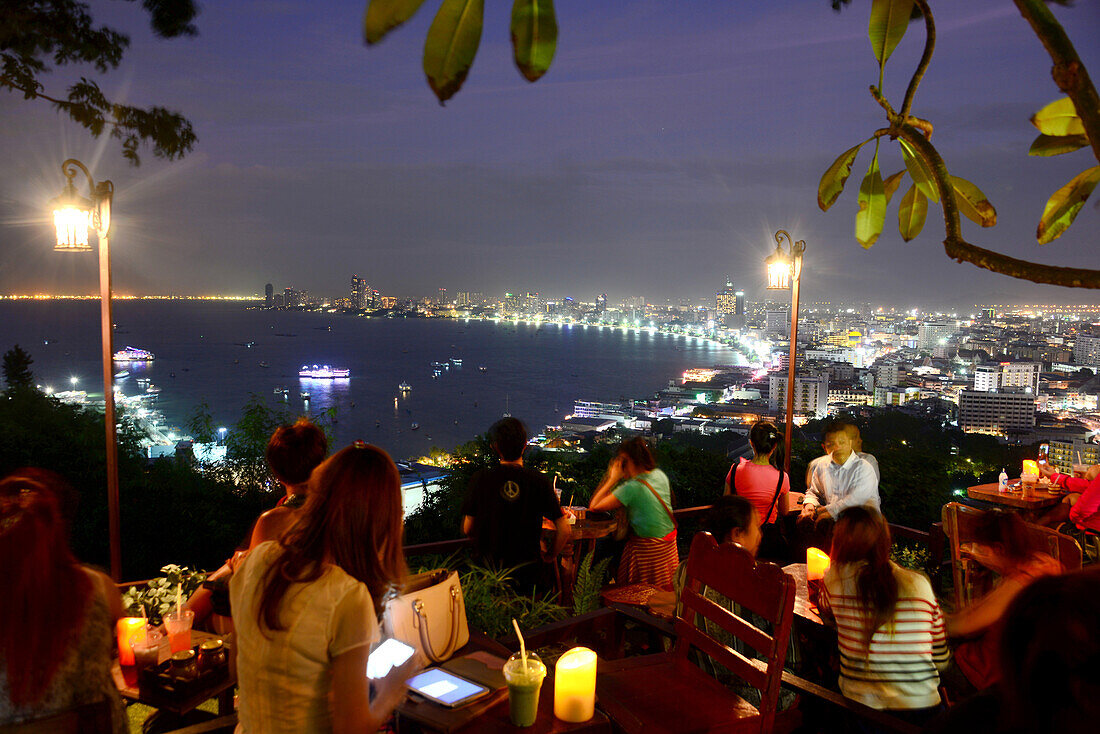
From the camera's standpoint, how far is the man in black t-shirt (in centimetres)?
320

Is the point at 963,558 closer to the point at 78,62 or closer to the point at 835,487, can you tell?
the point at 835,487

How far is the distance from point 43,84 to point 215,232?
84802 millimetres

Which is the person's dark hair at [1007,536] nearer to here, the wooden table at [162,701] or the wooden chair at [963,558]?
the wooden chair at [963,558]

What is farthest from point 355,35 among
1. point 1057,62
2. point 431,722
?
point 431,722

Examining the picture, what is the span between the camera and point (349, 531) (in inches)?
62.6

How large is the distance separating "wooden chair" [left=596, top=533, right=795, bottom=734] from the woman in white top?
883 mm

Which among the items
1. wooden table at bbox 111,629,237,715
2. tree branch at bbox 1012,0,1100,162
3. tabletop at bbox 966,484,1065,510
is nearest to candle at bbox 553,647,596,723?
wooden table at bbox 111,629,237,715

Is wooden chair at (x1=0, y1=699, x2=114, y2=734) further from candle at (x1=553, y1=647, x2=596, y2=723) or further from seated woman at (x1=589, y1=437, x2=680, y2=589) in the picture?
seated woman at (x1=589, y1=437, x2=680, y2=589)

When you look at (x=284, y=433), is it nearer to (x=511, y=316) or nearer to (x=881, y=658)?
(x=881, y=658)

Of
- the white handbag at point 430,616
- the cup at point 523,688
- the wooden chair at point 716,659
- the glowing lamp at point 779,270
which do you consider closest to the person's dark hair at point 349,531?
the white handbag at point 430,616

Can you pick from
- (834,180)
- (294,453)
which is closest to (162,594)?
(294,453)

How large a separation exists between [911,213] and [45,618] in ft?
8.15

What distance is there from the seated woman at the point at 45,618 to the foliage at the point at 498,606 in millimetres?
1276

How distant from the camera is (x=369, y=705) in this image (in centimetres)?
158
